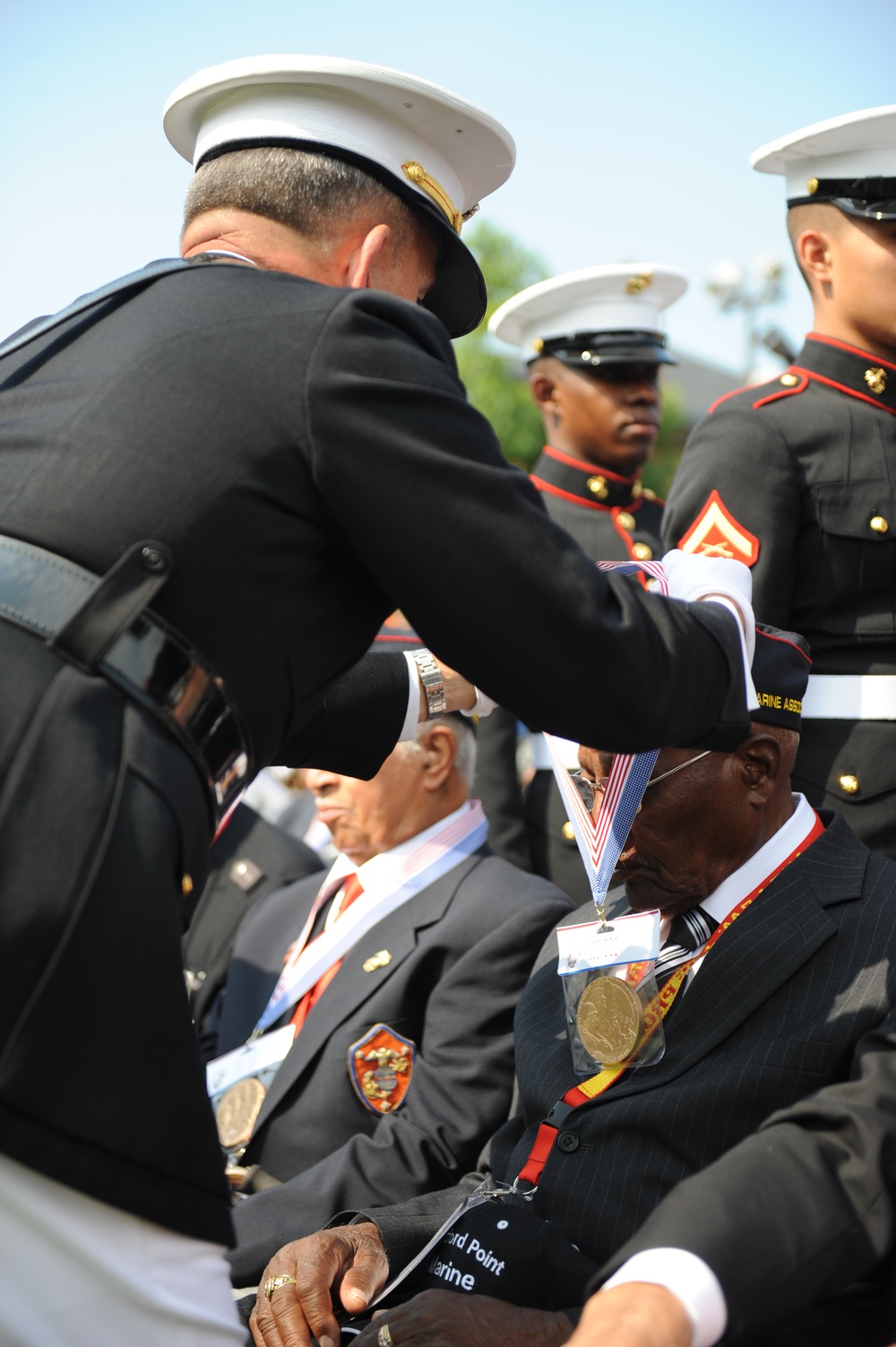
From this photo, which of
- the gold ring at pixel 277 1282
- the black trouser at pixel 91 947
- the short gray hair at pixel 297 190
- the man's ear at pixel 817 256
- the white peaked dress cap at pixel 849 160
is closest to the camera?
the black trouser at pixel 91 947

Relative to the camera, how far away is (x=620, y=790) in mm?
2602

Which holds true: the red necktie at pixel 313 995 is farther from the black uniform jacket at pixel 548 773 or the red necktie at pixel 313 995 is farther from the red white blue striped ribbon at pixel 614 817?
the red white blue striped ribbon at pixel 614 817

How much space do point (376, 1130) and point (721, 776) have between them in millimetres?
1285

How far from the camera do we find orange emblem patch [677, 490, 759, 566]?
3.38 m

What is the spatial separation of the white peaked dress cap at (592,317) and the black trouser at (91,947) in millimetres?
4409

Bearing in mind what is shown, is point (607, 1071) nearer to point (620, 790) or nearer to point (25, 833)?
point (620, 790)

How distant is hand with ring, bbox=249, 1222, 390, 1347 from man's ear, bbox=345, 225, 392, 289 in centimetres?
171

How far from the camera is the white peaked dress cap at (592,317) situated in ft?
19.0

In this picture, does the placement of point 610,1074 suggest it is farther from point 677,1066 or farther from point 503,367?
point 503,367

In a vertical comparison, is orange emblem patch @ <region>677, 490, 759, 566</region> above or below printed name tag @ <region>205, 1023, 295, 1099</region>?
above

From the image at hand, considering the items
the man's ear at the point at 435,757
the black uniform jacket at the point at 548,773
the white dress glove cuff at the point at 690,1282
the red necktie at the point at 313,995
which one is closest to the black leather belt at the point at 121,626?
the white dress glove cuff at the point at 690,1282

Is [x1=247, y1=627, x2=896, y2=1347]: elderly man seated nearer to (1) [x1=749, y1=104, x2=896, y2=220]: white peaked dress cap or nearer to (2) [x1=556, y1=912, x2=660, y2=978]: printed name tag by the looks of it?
(2) [x1=556, y1=912, x2=660, y2=978]: printed name tag

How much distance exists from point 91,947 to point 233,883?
11.9 ft

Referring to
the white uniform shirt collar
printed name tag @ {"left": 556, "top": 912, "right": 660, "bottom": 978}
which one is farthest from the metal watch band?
the white uniform shirt collar
